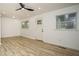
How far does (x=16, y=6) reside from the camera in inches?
97.4

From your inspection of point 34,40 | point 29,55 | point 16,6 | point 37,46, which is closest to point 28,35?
point 34,40

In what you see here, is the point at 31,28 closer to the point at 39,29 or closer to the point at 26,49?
the point at 39,29

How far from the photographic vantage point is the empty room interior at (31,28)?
251 cm

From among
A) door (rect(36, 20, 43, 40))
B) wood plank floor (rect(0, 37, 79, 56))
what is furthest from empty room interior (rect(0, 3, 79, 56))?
door (rect(36, 20, 43, 40))

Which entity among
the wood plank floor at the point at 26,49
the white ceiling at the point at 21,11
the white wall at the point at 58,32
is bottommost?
the wood plank floor at the point at 26,49

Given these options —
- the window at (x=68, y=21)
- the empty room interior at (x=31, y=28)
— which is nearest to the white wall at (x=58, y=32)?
the empty room interior at (x=31, y=28)

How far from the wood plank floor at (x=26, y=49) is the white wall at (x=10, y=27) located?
16 centimetres

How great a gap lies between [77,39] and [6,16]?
1.93 metres

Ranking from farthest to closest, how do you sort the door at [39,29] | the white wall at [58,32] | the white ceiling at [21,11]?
the door at [39,29] < the white wall at [58,32] < the white ceiling at [21,11]

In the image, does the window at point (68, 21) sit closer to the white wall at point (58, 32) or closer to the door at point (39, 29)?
the white wall at point (58, 32)

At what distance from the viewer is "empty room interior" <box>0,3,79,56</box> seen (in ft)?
8.24

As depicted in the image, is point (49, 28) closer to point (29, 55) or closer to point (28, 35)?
point (28, 35)

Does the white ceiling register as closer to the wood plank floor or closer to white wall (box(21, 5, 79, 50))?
white wall (box(21, 5, 79, 50))

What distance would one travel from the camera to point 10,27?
264 cm
